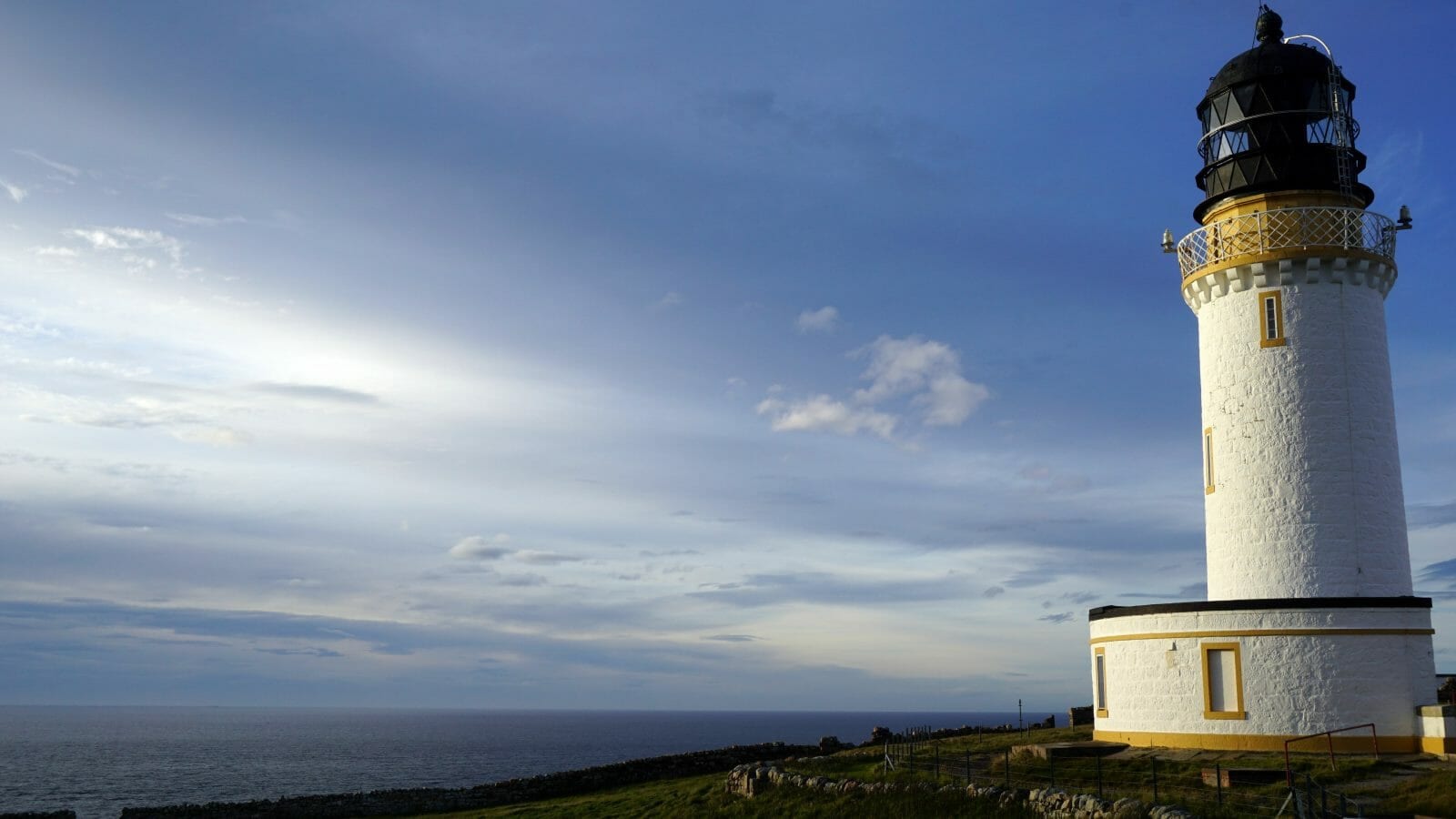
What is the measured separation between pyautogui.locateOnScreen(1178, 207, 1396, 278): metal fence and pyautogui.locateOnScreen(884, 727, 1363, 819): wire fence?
39.9 ft

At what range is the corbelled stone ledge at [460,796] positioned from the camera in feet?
112

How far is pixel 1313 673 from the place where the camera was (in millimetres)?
21734

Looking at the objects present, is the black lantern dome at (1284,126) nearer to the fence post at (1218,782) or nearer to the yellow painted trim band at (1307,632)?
the yellow painted trim band at (1307,632)

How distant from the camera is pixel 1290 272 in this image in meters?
24.4

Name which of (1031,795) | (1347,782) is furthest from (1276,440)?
(1031,795)

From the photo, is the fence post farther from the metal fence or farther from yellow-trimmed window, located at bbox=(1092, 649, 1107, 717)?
the metal fence

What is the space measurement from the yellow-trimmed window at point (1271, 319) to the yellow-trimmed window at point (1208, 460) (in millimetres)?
2452

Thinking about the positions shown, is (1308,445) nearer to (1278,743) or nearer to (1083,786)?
(1278,743)

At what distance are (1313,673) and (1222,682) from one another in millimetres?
1770

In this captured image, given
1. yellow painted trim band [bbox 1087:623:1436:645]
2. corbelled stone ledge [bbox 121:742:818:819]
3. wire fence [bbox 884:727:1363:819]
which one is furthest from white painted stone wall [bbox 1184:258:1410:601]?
corbelled stone ledge [bbox 121:742:818:819]

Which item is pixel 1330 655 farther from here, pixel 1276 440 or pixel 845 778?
pixel 845 778

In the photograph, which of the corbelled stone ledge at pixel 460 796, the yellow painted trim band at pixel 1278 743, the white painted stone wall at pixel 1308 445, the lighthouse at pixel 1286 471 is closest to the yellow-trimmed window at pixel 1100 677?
the lighthouse at pixel 1286 471

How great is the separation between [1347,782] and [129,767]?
93677 mm

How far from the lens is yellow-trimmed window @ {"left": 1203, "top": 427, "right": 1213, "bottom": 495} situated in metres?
25.2
